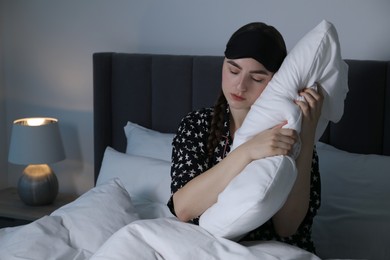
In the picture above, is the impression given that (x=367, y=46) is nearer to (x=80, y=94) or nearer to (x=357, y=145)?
(x=357, y=145)

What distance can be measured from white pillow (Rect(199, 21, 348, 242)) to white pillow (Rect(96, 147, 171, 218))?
2.08 feet

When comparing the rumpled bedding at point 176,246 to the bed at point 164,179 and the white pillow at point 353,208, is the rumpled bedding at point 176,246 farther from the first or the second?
the white pillow at point 353,208

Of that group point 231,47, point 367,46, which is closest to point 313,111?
point 231,47

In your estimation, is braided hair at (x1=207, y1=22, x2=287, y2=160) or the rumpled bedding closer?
the rumpled bedding

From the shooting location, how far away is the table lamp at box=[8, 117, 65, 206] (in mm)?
2424

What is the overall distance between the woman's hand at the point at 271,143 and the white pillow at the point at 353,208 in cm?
64

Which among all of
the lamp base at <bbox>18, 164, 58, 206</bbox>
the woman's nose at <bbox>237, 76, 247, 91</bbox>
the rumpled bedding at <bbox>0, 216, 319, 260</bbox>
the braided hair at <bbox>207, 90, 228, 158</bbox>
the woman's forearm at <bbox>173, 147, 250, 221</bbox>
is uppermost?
the woman's nose at <bbox>237, 76, 247, 91</bbox>

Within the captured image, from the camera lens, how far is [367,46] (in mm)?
2146

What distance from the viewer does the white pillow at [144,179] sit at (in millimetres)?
1910

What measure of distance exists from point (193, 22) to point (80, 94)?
2.49 ft

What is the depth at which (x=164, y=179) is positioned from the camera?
78.8 inches

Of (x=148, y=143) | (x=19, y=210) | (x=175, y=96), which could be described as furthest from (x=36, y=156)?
(x=175, y=96)

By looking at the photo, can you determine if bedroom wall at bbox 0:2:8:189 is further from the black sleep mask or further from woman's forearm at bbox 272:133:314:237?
woman's forearm at bbox 272:133:314:237

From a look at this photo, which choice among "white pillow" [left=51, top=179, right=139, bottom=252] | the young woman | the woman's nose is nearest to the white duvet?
"white pillow" [left=51, top=179, right=139, bottom=252]
